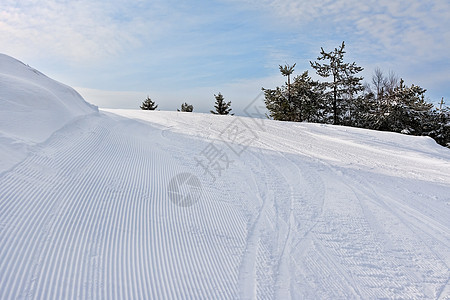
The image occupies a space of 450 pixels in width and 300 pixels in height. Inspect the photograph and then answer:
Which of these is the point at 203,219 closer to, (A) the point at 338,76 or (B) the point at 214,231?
(B) the point at 214,231

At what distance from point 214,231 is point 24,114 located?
6151mm

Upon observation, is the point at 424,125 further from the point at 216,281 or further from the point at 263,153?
the point at 216,281

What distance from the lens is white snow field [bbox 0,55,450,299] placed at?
3.01 m

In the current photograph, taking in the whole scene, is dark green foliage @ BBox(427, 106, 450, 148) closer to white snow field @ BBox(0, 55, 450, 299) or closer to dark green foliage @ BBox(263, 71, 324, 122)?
dark green foliage @ BBox(263, 71, 324, 122)

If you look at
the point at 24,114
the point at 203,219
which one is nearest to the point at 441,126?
the point at 203,219

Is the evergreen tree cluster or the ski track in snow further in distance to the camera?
the evergreen tree cluster

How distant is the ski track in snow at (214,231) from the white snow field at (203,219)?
2 centimetres

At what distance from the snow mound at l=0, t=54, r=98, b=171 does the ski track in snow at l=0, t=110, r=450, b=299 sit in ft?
1.26

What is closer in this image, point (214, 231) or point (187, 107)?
point (214, 231)

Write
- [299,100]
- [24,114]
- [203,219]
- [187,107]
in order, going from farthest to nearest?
1. [187,107]
2. [299,100]
3. [24,114]
4. [203,219]

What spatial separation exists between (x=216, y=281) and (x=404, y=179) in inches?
224

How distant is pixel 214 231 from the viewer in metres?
4.14

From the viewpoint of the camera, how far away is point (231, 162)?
24.5 feet

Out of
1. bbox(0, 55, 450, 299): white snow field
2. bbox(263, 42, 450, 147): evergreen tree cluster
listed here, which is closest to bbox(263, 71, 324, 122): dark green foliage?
bbox(263, 42, 450, 147): evergreen tree cluster
